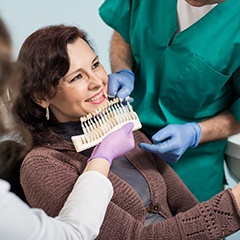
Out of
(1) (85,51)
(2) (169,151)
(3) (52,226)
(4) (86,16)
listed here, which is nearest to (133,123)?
(2) (169,151)

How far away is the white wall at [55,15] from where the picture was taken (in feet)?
6.71

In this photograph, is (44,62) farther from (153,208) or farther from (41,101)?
(153,208)

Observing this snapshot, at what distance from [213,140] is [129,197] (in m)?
0.37

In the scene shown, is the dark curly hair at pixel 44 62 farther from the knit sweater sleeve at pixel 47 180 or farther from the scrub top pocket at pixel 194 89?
the scrub top pocket at pixel 194 89

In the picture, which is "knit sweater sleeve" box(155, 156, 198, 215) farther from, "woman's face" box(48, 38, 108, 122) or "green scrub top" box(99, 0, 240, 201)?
"woman's face" box(48, 38, 108, 122)

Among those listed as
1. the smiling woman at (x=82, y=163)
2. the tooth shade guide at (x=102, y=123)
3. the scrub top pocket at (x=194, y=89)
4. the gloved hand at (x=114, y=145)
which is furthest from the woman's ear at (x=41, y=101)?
the scrub top pocket at (x=194, y=89)

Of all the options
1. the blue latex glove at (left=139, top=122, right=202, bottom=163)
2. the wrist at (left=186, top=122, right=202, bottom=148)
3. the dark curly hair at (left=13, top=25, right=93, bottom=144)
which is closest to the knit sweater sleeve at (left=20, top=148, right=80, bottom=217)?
the dark curly hair at (left=13, top=25, right=93, bottom=144)

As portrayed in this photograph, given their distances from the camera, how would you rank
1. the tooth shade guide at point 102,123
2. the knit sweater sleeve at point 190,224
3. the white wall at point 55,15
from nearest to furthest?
1. the knit sweater sleeve at point 190,224
2. the tooth shade guide at point 102,123
3. the white wall at point 55,15

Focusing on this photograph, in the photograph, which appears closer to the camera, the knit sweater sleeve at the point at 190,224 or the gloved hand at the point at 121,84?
the knit sweater sleeve at the point at 190,224

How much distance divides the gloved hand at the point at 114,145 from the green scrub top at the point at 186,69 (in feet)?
0.77

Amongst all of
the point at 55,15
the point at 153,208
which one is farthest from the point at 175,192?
the point at 55,15

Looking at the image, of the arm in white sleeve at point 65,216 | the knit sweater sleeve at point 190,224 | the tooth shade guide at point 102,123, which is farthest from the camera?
the tooth shade guide at point 102,123

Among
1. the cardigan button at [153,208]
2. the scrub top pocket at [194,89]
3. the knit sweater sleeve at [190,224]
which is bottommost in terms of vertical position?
the cardigan button at [153,208]

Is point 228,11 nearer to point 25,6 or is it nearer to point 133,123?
point 133,123
